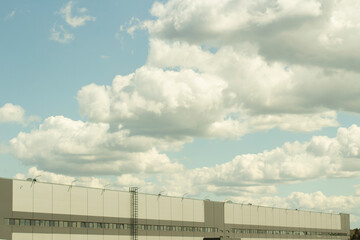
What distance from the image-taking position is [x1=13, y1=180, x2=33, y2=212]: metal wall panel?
64.8 m

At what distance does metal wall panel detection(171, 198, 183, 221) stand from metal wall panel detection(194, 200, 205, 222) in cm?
454

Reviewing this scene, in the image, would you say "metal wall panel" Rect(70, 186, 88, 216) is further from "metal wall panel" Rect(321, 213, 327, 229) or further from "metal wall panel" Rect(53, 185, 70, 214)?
"metal wall panel" Rect(321, 213, 327, 229)

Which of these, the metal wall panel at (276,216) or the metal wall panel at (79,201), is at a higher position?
the metal wall panel at (79,201)

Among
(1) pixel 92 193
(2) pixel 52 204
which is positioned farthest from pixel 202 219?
(2) pixel 52 204

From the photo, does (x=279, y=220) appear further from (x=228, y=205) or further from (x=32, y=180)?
(x=32, y=180)

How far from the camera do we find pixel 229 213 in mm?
104500

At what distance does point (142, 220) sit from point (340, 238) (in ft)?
258

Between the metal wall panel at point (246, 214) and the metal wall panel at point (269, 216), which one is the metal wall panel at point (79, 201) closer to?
the metal wall panel at point (246, 214)

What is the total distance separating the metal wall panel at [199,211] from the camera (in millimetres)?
95625

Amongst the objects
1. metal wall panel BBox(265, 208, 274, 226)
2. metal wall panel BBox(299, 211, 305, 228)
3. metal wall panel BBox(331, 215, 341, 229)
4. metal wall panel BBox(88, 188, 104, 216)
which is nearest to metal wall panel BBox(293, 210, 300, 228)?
metal wall panel BBox(299, 211, 305, 228)

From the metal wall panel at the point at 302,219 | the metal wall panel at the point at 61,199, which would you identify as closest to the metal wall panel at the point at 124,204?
the metal wall panel at the point at 61,199

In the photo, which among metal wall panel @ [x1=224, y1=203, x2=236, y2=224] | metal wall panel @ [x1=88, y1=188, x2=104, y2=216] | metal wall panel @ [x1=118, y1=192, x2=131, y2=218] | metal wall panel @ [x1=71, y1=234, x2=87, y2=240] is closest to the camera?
metal wall panel @ [x1=71, y1=234, x2=87, y2=240]

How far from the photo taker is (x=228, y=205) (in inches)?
4117

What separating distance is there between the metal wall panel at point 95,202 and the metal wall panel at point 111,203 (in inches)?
32.6
